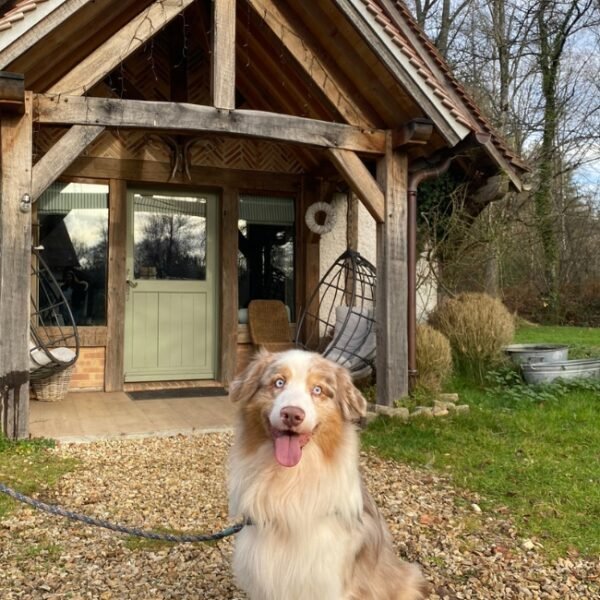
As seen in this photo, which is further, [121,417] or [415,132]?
[121,417]

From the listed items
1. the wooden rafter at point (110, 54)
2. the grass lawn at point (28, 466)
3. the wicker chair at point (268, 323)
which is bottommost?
the grass lawn at point (28, 466)

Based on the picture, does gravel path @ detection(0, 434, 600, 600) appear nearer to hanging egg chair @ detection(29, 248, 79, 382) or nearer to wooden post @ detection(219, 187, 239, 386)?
hanging egg chair @ detection(29, 248, 79, 382)

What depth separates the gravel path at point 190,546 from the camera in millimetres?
2879

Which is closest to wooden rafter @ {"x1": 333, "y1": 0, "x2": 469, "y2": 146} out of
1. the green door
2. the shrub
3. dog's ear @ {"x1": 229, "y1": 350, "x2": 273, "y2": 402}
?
the shrub

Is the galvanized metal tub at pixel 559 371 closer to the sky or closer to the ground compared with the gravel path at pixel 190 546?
closer to the sky

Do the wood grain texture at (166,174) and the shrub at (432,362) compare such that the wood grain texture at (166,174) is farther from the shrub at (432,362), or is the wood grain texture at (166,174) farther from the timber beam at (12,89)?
the shrub at (432,362)

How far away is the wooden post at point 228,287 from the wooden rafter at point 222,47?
255 cm

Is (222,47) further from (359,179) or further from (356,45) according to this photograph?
(359,179)

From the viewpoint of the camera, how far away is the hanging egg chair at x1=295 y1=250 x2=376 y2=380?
667 centimetres

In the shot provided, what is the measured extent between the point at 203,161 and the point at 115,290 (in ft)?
6.29

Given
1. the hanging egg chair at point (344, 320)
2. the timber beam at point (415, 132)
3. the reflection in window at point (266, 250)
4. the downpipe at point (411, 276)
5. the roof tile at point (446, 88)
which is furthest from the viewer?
the reflection in window at point (266, 250)

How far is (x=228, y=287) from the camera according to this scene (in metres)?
7.70

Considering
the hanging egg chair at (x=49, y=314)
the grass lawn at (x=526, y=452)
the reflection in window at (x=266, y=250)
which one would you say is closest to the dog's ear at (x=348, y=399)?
the grass lawn at (x=526, y=452)

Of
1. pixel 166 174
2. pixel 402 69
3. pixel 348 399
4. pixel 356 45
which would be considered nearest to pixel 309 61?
pixel 356 45
